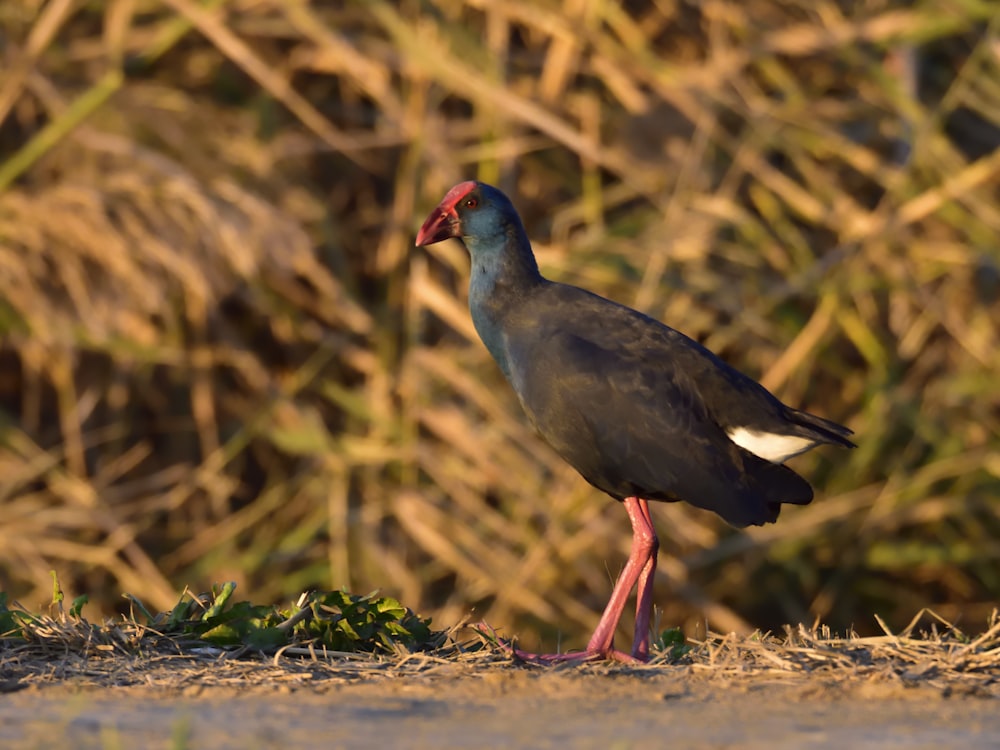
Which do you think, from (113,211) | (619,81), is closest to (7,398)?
(113,211)

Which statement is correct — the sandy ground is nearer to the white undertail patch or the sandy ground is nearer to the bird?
the bird

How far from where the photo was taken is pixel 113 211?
7.33 metres

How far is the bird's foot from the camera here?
373 centimetres

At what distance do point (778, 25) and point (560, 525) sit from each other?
2.86 meters

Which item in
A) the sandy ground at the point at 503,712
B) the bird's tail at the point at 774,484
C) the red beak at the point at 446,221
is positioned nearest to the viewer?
the sandy ground at the point at 503,712

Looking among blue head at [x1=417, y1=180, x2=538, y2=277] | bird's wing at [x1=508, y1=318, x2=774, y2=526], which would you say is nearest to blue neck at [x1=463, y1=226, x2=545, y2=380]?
Answer: blue head at [x1=417, y1=180, x2=538, y2=277]

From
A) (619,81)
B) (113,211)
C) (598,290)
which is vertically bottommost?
(598,290)

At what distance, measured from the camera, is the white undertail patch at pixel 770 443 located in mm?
4320

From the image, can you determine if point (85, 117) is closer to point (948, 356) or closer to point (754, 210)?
point (754, 210)

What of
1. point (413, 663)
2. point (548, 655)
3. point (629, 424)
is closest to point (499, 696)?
point (413, 663)

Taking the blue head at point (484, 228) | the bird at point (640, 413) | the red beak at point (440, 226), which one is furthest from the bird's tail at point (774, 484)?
the red beak at point (440, 226)

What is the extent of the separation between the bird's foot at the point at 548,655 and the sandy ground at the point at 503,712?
0.38 feet

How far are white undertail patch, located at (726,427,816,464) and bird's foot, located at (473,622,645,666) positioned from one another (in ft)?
2.49

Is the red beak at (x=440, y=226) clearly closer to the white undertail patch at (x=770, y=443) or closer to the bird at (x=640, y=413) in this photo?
the bird at (x=640, y=413)
